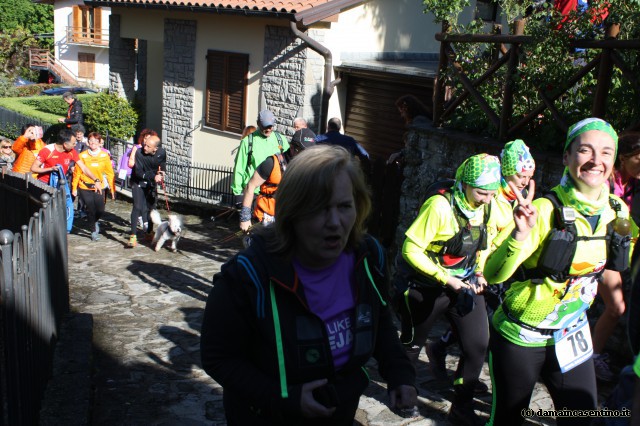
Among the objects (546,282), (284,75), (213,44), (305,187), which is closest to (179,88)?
(213,44)

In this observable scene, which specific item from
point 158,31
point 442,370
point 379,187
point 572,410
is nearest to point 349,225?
point 572,410

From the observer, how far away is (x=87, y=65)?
4959 cm

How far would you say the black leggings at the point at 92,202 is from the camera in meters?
11.0

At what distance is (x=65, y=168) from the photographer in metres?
10.7

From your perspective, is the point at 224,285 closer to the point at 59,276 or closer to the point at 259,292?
the point at 259,292

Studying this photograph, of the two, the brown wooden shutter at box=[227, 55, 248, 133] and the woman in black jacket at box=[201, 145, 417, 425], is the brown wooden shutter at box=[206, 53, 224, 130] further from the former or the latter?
the woman in black jacket at box=[201, 145, 417, 425]

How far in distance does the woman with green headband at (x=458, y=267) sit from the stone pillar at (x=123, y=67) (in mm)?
16064

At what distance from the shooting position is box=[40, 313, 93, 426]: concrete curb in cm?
434

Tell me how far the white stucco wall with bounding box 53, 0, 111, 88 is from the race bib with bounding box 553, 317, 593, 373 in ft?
161

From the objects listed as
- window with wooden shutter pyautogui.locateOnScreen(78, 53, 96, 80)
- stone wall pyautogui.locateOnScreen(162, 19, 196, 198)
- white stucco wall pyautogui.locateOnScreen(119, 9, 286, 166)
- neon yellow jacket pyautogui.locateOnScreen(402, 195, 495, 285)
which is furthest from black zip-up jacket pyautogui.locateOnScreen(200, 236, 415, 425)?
window with wooden shutter pyautogui.locateOnScreen(78, 53, 96, 80)

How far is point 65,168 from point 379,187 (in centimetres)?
469

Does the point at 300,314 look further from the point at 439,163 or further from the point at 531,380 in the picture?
the point at 439,163

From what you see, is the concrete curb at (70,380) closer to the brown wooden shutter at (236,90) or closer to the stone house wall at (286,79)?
the stone house wall at (286,79)

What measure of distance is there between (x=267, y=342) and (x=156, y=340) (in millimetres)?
4356
